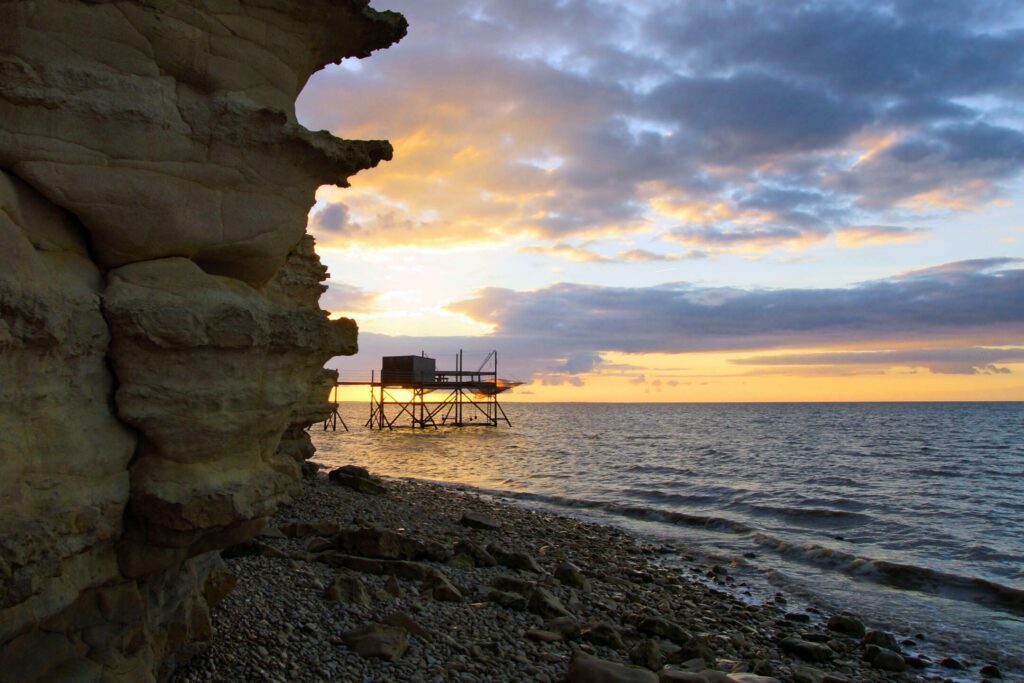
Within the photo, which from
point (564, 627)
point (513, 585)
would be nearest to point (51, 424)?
point (564, 627)

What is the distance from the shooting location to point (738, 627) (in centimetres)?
1170

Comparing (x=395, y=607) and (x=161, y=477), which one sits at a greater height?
(x=161, y=477)

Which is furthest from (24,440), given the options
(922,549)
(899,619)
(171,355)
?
(922,549)

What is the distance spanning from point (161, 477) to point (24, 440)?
0.93m

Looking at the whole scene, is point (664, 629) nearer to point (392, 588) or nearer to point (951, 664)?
point (392, 588)

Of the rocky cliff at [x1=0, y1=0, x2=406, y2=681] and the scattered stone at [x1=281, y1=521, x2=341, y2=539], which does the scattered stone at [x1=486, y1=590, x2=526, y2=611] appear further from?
the rocky cliff at [x1=0, y1=0, x2=406, y2=681]

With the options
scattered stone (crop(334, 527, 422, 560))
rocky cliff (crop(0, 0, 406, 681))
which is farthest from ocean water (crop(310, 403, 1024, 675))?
rocky cliff (crop(0, 0, 406, 681))

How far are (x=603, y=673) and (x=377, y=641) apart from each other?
96.1 inches

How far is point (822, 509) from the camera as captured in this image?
24.3 m

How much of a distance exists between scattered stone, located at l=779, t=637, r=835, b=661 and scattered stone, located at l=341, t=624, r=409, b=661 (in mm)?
6483

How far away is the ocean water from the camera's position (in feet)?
46.3

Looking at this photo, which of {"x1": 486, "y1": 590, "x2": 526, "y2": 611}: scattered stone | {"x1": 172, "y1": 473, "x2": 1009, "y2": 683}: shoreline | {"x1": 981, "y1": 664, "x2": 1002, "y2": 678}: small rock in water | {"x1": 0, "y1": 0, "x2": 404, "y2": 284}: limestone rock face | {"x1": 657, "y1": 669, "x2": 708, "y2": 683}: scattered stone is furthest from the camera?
{"x1": 981, "y1": 664, "x2": 1002, "y2": 678}: small rock in water

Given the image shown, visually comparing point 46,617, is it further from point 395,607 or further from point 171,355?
point 395,607

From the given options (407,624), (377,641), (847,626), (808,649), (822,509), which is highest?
(377,641)
